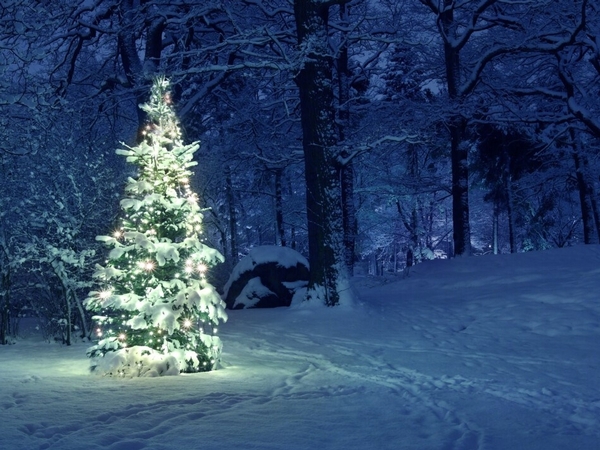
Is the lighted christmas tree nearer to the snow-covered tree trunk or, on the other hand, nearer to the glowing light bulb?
the glowing light bulb

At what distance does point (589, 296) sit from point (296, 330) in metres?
5.70

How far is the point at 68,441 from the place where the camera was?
3844 mm

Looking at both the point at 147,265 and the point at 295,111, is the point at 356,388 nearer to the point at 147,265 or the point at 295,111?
the point at 147,265

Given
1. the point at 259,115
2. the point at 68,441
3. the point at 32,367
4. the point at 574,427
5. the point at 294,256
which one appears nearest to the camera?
the point at 68,441

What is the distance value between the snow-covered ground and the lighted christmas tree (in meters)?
0.31

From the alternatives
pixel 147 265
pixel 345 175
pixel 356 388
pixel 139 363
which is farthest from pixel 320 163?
pixel 345 175

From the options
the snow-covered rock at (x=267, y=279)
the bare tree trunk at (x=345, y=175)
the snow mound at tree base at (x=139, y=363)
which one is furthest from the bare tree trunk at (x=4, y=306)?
the bare tree trunk at (x=345, y=175)

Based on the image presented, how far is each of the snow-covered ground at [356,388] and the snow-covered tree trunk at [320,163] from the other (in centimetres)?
96

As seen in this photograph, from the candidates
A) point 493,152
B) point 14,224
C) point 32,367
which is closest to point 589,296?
point 32,367

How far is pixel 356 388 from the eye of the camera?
227 inches

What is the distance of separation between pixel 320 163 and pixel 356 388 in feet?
24.3

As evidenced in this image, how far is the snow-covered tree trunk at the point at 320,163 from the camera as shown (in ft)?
40.2

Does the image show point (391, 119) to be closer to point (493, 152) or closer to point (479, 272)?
point (479, 272)

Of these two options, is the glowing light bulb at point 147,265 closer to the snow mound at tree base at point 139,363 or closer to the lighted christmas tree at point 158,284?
the lighted christmas tree at point 158,284
